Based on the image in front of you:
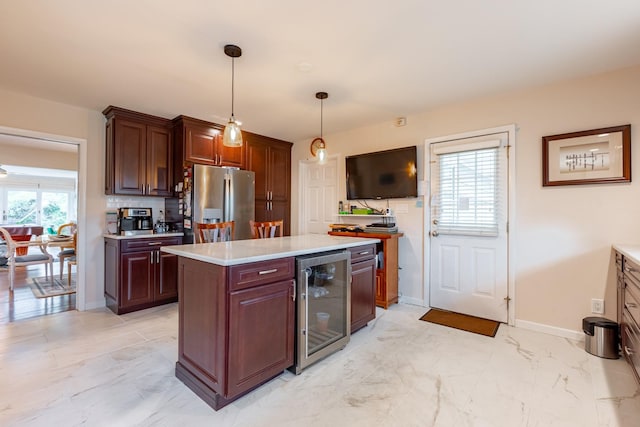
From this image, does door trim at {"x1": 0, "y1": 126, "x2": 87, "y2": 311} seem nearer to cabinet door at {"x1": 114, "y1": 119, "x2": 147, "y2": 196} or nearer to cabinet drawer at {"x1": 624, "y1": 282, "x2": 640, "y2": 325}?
cabinet door at {"x1": 114, "y1": 119, "x2": 147, "y2": 196}

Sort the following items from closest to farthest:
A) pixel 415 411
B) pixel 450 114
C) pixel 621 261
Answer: pixel 415 411, pixel 621 261, pixel 450 114

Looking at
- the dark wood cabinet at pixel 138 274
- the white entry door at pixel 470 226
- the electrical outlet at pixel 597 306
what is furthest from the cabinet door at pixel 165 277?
the electrical outlet at pixel 597 306

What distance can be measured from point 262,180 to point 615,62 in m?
4.14

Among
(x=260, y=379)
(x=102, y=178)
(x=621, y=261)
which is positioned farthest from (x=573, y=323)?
(x=102, y=178)

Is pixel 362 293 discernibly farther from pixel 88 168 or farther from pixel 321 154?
pixel 88 168

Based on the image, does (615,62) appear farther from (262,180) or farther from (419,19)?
(262,180)

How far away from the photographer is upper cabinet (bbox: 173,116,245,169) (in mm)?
3844

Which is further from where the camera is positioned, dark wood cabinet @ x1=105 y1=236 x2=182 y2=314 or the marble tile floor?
dark wood cabinet @ x1=105 y1=236 x2=182 y2=314

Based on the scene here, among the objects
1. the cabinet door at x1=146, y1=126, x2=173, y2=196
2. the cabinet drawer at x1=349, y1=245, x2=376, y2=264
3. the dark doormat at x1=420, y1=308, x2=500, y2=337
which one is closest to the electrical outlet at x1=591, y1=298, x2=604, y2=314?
the dark doormat at x1=420, y1=308, x2=500, y2=337

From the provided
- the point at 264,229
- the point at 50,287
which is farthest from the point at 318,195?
the point at 50,287

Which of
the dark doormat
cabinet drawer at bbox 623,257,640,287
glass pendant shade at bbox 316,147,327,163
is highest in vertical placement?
glass pendant shade at bbox 316,147,327,163

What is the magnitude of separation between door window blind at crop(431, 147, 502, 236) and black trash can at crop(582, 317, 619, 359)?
1.10 metres

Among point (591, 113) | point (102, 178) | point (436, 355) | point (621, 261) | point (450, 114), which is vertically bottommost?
point (436, 355)

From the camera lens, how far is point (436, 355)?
7.97 feet
